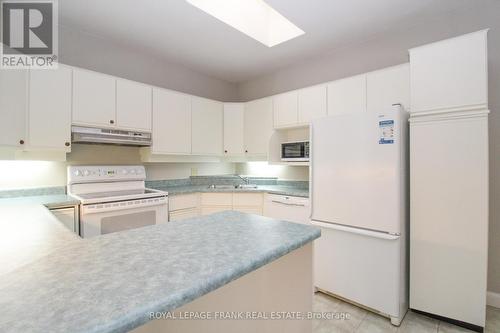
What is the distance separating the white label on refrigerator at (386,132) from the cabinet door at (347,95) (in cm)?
57

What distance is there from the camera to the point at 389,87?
2271 millimetres

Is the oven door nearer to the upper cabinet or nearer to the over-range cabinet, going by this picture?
the over-range cabinet

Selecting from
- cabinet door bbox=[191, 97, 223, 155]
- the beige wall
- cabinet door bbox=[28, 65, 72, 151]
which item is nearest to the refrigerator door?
the beige wall

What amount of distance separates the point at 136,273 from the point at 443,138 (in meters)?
2.16

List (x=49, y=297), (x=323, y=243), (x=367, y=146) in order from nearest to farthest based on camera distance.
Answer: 1. (x=49, y=297)
2. (x=367, y=146)
3. (x=323, y=243)

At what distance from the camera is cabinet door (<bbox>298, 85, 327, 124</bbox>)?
2717 mm

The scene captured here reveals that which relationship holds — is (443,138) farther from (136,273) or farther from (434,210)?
(136,273)

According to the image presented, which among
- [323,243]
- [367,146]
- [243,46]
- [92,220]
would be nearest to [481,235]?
[367,146]

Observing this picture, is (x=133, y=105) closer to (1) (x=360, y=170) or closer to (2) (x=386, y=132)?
(1) (x=360, y=170)

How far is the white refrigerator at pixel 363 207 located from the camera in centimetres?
186

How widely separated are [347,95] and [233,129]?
1.60 metres

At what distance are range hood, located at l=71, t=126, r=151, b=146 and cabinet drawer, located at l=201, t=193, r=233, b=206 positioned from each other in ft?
3.07

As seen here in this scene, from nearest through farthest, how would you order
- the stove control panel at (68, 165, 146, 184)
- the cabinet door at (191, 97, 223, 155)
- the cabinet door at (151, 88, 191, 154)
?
the stove control panel at (68, 165, 146, 184) < the cabinet door at (151, 88, 191, 154) < the cabinet door at (191, 97, 223, 155)

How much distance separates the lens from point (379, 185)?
1.91 meters
